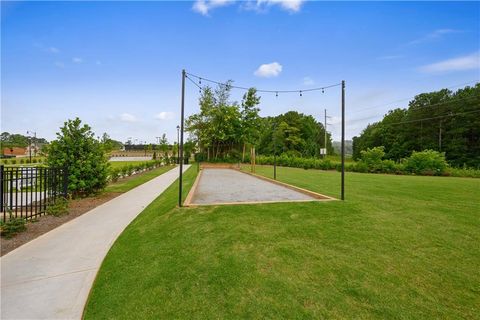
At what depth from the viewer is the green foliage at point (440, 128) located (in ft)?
114

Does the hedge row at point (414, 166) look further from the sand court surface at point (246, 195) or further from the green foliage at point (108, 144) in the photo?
the green foliage at point (108, 144)

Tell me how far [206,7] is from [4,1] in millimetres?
7431

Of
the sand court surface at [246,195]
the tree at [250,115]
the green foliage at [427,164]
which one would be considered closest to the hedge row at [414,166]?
the green foliage at [427,164]

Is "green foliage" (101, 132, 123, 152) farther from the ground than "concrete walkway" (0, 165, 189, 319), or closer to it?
farther from the ground

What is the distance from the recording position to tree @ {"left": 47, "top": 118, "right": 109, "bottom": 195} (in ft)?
30.1

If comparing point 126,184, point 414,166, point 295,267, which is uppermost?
point 414,166

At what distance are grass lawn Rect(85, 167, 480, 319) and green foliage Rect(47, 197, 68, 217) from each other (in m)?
3.40

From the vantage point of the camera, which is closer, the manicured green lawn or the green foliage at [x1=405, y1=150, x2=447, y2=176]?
the manicured green lawn

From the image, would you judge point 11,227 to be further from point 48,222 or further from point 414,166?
point 414,166

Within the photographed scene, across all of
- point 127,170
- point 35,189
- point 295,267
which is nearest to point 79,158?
point 35,189

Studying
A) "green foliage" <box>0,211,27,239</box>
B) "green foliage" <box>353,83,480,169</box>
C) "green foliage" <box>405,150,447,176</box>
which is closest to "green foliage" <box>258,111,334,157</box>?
"green foliage" <box>353,83,480,169</box>

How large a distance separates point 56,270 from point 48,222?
3380 mm

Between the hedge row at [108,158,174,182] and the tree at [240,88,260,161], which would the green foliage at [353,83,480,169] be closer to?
the tree at [240,88,260,161]

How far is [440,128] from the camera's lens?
3781cm
